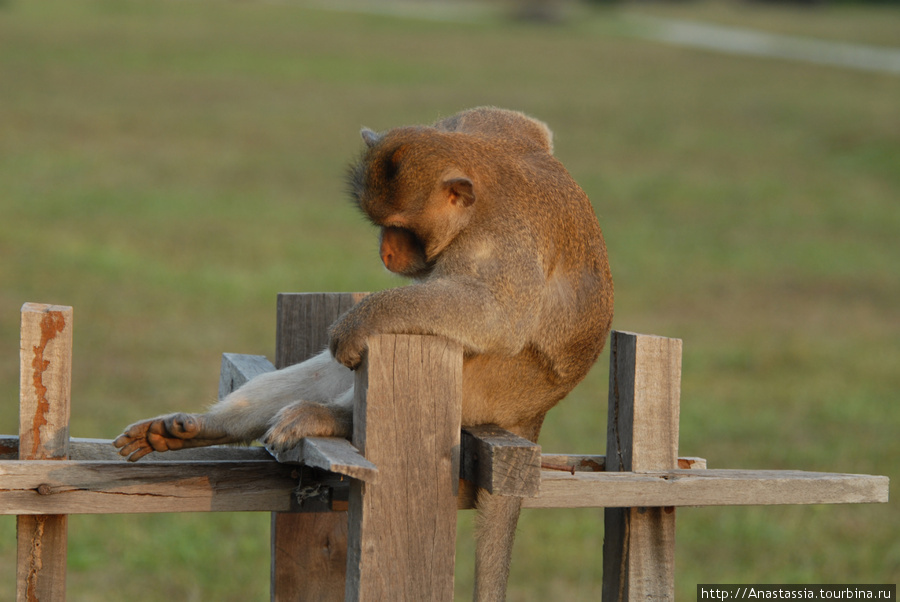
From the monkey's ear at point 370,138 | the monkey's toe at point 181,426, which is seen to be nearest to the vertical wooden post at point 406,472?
the monkey's toe at point 181,426

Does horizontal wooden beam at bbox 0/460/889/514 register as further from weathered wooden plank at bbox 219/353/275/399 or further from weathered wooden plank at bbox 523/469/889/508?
weathered wooden plank at bbox 219/353/275/399

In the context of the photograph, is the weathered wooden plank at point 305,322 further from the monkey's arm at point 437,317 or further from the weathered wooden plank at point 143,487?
the weathered wooden plank at point 143,487

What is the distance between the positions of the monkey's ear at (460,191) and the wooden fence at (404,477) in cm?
56

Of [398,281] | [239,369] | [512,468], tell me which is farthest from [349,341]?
[398,281]

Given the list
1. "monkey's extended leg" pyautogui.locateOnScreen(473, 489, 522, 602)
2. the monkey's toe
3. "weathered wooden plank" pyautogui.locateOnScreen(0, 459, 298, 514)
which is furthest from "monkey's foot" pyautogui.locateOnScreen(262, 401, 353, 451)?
"monkey's extended leg" pyautogui.locateOnScreen(473, 489, 522, 602)

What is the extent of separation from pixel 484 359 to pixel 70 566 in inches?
129

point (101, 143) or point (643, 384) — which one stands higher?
point (101, 143)

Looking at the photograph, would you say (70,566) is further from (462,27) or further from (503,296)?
(462,27)

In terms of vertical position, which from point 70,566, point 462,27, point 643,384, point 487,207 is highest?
point 462,27

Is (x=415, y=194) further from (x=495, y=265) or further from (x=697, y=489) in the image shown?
(x=697, y=489)

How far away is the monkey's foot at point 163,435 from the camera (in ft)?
9.71

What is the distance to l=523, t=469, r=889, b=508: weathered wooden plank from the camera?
2.78 meters

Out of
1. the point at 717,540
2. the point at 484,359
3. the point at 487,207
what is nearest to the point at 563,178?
the point at 487,207

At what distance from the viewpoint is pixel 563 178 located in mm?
3430
